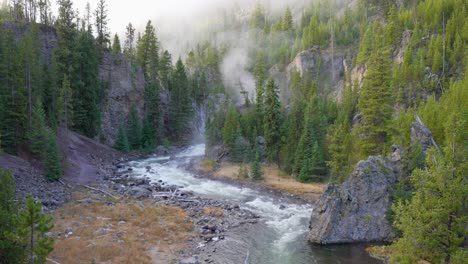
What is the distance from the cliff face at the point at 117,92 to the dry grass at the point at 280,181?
104 ft

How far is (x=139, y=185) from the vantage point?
4566cm

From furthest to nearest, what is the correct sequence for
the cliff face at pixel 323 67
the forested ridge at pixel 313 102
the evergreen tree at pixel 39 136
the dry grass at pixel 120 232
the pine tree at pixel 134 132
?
1. the cliff face at pixel 323 67
2. the pine tree at pixel 134 132
3. the evergreen tree at pixel 39 136
4. the dry grass at pixel 120 232
5. the forested ridge at pixel 313 102

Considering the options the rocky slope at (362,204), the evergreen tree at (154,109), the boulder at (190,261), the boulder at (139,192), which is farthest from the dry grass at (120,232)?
the evergreen tree at (154,109)

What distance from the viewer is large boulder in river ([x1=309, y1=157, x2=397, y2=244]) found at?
2812cm

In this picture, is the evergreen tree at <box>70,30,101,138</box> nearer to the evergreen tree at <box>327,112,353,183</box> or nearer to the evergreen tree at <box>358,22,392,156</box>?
A: the evergreen tree at <box>327,112,353,183</box>

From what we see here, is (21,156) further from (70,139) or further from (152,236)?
(152,236)

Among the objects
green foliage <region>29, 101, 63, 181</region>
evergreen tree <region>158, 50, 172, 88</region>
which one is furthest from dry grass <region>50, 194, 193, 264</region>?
evergreen tree <region>158, 50, 172, 88</region>

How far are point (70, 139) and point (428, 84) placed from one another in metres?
67.5

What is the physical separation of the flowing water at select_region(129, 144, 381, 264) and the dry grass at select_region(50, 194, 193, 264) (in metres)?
5.93

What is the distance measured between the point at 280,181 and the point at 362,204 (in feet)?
69.9

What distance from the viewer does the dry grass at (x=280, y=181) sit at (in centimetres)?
4494

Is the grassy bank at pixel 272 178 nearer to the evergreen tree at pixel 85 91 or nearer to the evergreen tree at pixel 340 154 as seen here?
the evergreen tree at pixel 340 154

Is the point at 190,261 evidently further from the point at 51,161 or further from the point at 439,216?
the point at 51,161

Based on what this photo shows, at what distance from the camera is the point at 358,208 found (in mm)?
29375
